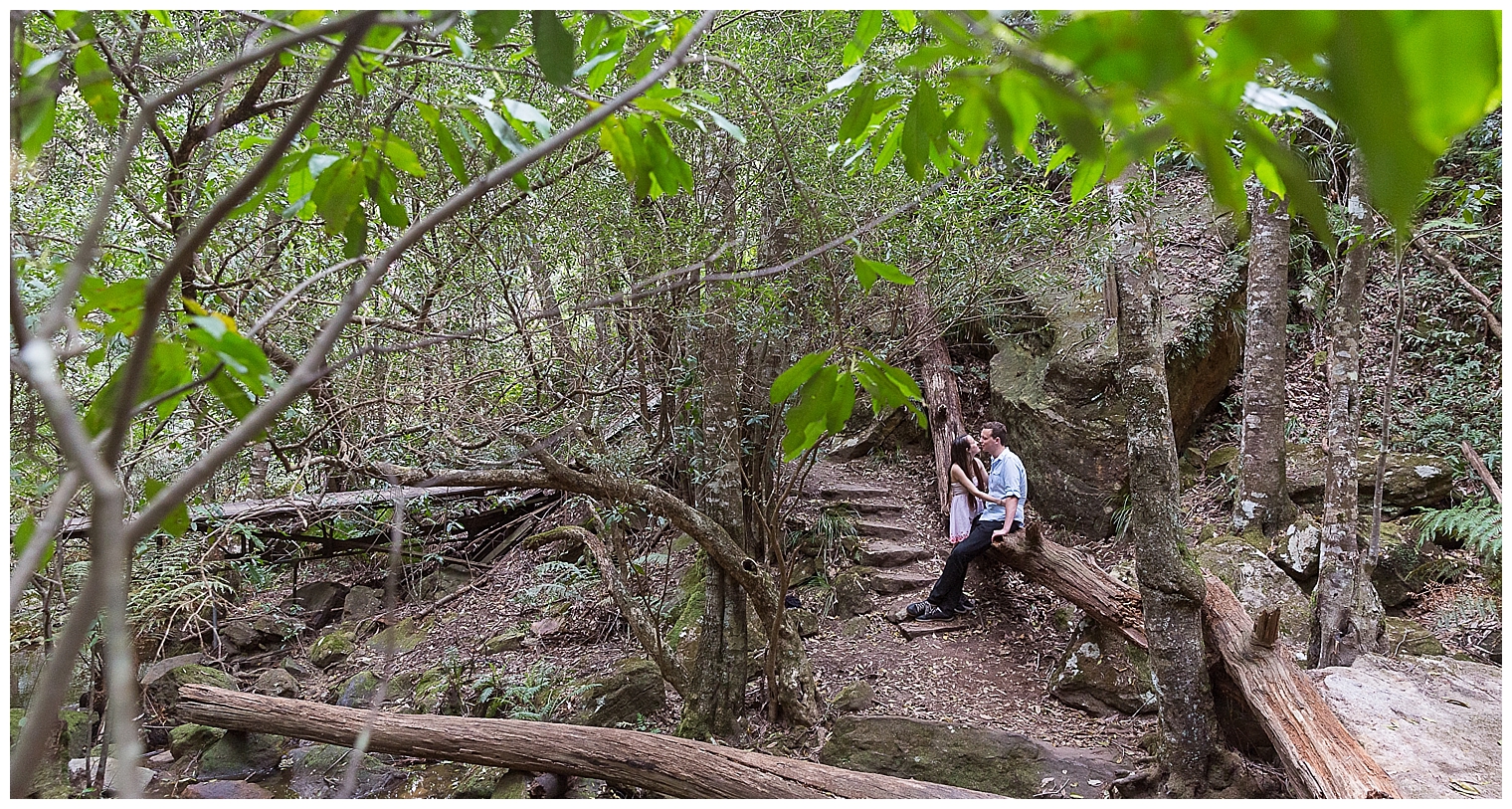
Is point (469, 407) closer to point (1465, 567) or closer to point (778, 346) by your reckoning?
point (778, 346)

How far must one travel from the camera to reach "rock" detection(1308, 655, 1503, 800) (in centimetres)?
270

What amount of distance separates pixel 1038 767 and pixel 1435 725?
1.60 metres

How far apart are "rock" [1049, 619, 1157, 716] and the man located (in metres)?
0.85

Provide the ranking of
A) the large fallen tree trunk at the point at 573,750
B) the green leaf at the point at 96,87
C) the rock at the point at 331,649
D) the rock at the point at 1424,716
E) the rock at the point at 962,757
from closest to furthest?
1. the green leaf at the point at 96,87
2. the rock at the point at 1424,716
3. the large fallen tree trunk at the point at 573,750
4. the rock at the point at 962,757
5. the rock at the point at 331,649

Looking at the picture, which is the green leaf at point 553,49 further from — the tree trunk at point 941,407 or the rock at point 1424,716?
the tree trunk at point 941,407

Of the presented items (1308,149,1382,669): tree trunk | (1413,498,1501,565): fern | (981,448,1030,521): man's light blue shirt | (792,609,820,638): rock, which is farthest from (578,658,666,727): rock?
(1413,498,1501,565): fern

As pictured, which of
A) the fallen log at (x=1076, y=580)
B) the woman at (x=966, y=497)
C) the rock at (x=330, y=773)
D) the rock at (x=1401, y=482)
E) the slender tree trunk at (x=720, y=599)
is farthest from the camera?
the woman at (x=966, y=497)

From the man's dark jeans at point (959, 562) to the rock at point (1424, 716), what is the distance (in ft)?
6.91

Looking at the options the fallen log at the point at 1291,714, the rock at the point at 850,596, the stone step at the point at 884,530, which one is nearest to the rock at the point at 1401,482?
the fallen log at the point at 1291,714

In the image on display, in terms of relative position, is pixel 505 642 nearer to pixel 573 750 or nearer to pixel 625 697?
pixel 625 697

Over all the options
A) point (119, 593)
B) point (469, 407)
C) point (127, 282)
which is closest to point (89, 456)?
point (119, 593)

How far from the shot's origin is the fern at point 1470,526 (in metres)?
4.37

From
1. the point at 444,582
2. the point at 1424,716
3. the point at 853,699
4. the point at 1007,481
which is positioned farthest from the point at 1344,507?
the point at 444,582

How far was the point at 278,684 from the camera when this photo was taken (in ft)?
17.7
